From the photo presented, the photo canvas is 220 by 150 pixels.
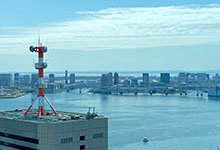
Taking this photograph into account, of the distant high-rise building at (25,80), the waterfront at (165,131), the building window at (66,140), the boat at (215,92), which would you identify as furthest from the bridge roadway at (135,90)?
the building window at (66,140)

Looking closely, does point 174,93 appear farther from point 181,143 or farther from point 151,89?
point 181,143

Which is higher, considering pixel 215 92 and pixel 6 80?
pixel 6 80

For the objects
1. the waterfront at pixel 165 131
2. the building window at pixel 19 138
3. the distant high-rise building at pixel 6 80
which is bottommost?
the waterfront at pixel 165 131

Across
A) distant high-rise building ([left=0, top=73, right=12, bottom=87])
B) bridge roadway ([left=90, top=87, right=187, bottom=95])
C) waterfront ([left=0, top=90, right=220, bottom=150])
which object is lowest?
waterfront ([left=0, top=90, right=220, bottom=150])

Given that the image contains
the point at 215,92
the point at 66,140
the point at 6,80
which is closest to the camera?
the point at 66,140

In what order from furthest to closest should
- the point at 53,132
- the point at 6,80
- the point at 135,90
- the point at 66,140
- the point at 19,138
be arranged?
the point at 6,80 < the point at 135,90 < the point at 19,138 < the point at 66,140 < the point at 53,132

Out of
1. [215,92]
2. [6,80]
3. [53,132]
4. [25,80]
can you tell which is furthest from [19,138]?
[25,80]

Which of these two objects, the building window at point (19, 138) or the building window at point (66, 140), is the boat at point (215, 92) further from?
the building window at point (66, 140)

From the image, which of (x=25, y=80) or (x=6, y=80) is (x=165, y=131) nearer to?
(x=6, y=80)

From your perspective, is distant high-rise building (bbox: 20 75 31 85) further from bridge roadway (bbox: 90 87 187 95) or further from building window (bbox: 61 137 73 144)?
building window (bbox: 61 137 73 144)

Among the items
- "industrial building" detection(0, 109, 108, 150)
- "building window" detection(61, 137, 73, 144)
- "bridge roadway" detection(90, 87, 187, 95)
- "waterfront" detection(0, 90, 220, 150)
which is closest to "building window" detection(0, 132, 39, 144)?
"industrial building" detection(0, 109, 108, 150)

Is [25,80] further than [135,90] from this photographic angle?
Yes
